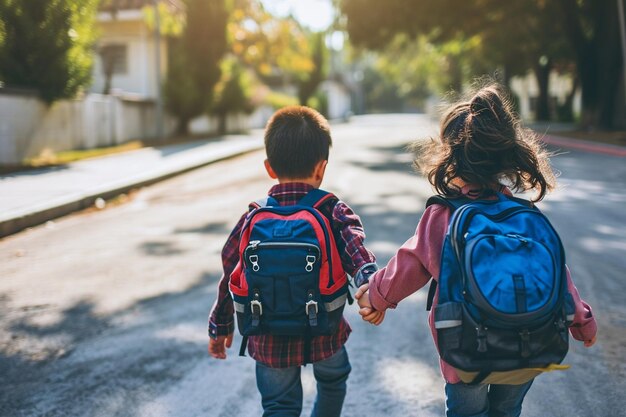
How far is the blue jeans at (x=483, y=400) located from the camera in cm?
209

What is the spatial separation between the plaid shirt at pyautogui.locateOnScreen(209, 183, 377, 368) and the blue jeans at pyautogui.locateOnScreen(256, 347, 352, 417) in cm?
5

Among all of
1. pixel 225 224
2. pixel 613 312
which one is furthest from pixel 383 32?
pixel 613 312

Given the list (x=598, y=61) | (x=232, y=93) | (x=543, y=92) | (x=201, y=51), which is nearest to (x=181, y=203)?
(x=201, y=51)

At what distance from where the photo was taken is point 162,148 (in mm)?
18672

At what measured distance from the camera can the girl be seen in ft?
6.75

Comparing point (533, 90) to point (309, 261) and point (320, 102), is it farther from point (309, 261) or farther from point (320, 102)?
point (309, 261)

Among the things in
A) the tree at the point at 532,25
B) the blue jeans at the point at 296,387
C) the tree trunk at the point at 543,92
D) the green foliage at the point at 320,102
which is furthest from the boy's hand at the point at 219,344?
the green foliage at the point at 320,102

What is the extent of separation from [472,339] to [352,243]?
0.54 m

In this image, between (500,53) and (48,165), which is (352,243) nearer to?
(48,165)

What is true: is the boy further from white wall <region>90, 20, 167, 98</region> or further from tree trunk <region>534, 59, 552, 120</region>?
tree trunk <region>534, 59, 552, 120</region>

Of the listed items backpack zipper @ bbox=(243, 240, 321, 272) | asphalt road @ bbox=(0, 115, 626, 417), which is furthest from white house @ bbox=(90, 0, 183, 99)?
backpack zipper @ bbox=(243, 240, 321, 272)

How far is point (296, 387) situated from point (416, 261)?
0.66m

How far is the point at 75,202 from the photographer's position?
9.04m

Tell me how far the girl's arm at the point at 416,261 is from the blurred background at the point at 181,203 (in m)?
0.41
